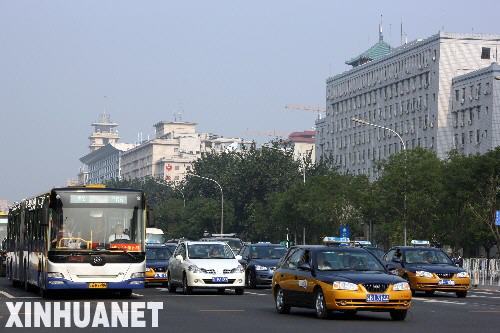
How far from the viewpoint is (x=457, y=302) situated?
3241 cm

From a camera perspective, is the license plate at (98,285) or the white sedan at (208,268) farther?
the white sedan at (208,268)

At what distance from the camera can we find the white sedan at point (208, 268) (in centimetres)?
3541

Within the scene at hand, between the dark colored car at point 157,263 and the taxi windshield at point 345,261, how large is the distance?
1918 centimetres

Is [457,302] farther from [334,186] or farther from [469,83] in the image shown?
[469,83]

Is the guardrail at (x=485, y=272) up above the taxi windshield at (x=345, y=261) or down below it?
below

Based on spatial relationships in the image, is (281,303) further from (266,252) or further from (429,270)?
(266,252)

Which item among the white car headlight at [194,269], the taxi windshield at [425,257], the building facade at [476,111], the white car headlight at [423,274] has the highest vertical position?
the building facade at [476,111]

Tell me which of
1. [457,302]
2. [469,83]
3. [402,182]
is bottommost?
[457,302]

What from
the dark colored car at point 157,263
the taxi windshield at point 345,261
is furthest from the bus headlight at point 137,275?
the dark colored car at point 157,263

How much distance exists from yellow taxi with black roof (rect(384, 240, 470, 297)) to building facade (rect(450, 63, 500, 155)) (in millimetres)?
83482

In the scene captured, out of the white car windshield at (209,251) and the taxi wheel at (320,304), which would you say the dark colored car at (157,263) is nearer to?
the white car windshield at (209,251)

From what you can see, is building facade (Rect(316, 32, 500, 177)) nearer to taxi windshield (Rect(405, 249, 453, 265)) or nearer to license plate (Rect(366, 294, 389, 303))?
taxi windshield (Rect(405, 249, 453, 265))

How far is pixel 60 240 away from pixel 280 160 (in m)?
86.1

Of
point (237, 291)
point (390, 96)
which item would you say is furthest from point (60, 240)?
point (390, 96)
